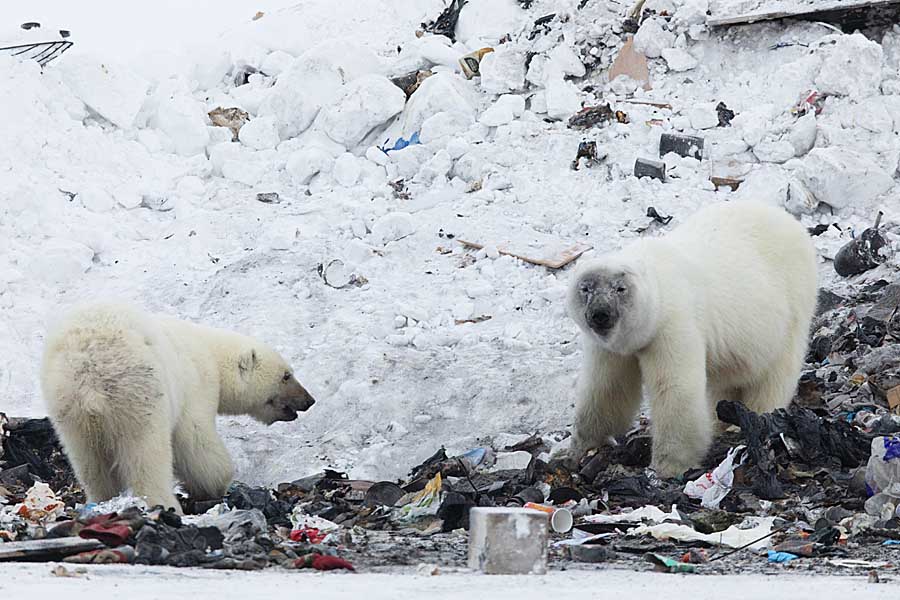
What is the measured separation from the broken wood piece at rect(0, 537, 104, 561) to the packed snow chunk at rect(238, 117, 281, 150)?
9234 millimetres

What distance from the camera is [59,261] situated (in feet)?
35.9

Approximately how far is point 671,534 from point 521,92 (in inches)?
349

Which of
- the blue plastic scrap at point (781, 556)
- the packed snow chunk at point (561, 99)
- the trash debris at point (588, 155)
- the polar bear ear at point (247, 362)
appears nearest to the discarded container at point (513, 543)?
the blue plastic scrap at point (781, 556)

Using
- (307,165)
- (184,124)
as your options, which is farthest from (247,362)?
(184,124)

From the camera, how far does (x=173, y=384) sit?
20.2 feet

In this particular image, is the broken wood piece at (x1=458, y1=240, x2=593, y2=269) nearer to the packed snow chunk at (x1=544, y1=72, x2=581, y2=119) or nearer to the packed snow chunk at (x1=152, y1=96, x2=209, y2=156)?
the packed snow chunk at (x1=544, y1=72, x2=581, y2=119)

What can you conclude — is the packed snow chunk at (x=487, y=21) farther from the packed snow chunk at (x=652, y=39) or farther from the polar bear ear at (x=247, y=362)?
the polar bear ear at (x=247, y=362)

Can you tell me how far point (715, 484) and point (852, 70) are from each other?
24.4 ft

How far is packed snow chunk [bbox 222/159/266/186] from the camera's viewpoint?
12484 millimetres

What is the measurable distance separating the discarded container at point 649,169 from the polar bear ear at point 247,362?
17.8ft

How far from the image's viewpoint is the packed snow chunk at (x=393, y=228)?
11273 millimetres

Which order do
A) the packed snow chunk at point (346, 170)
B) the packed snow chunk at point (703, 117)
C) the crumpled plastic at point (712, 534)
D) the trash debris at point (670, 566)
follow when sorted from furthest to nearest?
the packed snow chunk at point (703, 117), the packed snow chunk at point (346, 170), the crumpled plastic at point (712, 534), the trash debris at point (670, 566)

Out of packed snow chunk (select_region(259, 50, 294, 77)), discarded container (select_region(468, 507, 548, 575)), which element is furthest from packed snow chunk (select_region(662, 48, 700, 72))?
discarded container (select_region(468, 507, 548, 575))

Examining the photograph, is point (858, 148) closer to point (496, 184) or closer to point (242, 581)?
point (496, 184)
